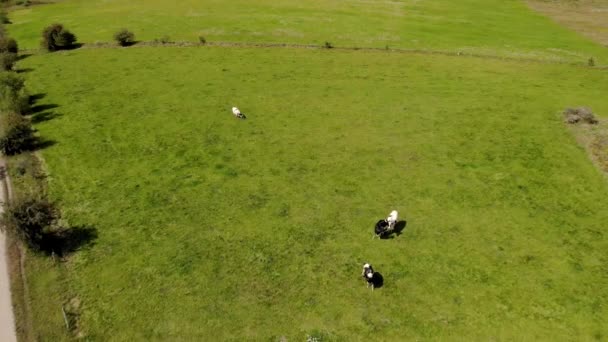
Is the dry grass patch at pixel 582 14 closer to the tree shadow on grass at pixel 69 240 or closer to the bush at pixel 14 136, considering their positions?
the tree shadow on grass at pixel 69 240

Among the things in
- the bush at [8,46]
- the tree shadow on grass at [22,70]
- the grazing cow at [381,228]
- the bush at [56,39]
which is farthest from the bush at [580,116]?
the bush at [8,46]

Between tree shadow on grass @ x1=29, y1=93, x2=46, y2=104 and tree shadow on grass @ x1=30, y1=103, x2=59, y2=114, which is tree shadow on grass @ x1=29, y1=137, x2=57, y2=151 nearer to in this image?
tree shadow on grass @ x1=30, y1=103, x2=59, y2=114

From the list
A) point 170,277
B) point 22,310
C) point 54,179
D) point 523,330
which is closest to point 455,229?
point 523,330

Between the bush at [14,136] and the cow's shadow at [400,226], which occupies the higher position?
the bush at [14,136]

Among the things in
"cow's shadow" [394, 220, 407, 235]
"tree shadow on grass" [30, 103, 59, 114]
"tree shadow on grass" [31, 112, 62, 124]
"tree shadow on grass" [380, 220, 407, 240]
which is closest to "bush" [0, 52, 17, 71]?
"tree shadow on grass" [30, 103, 59, 114]

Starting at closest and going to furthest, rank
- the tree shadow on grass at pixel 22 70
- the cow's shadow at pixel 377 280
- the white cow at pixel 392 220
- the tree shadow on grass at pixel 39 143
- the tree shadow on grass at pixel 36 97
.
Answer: the cow's shadow at pixel 377 280 → the white cow at pixel 392 220 → the tree shadow on grass at pixel 39 143 → the tree shadow on grass at pixel 36 97 → the tree shadow on grass at pixel 22 70

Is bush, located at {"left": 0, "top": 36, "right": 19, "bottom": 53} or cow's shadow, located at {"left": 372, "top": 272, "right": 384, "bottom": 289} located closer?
cow's shadow, located at {"left": 372, "top": 272, "right": 384, "bottom": 289}
